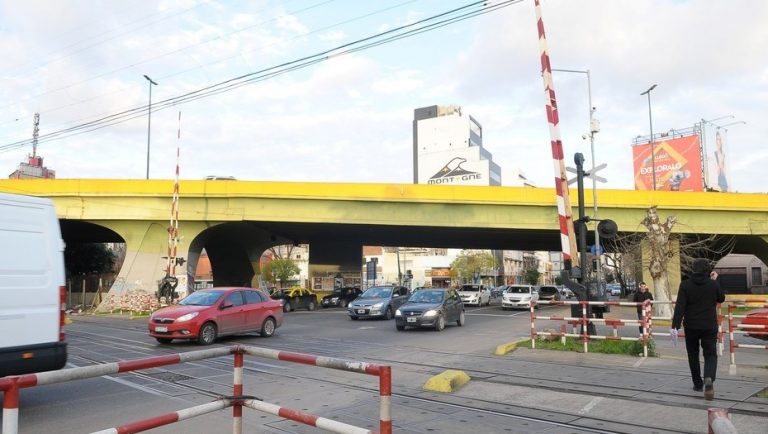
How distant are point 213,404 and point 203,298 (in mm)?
11890

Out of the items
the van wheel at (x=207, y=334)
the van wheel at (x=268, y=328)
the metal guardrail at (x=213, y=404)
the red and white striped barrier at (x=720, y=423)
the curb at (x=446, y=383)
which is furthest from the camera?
the van wheel at (x=268, y=328)

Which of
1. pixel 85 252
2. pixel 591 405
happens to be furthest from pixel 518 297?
pixel 85 252

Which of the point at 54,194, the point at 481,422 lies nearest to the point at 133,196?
the point at 54,194

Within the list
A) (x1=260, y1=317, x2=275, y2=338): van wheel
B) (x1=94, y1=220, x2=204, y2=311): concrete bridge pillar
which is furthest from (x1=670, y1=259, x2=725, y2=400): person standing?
(x1=94, y1=220, x2=204, y2=311): concrete bridge pillar

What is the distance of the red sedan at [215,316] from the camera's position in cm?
1449

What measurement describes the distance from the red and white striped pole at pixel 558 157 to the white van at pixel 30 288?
10.6 metres

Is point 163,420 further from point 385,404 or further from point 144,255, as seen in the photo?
point 144,255

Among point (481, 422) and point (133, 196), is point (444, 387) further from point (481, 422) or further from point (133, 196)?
point (133, 196)

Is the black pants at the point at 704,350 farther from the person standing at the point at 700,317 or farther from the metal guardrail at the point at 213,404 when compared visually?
the metal guardrail at the point at 213,404

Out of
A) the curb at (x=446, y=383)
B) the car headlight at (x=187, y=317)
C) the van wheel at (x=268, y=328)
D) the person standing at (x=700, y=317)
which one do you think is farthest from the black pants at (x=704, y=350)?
the van wheel at (x=268, y=328)

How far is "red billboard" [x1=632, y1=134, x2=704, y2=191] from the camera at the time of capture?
8925cm

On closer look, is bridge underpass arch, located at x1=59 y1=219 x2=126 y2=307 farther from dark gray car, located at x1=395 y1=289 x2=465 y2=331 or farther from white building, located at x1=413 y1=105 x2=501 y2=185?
white building, located at x1=413 y1=105 x2=501 y2=185

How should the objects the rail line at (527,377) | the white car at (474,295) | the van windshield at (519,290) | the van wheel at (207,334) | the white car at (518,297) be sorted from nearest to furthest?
the rail line at (527,377), the van wheel at (207,334), the white car at (518,297), the van windshield at (519,290), the white car at (474,295)

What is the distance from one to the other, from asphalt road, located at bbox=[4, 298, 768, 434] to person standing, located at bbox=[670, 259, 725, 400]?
0.46 metres
